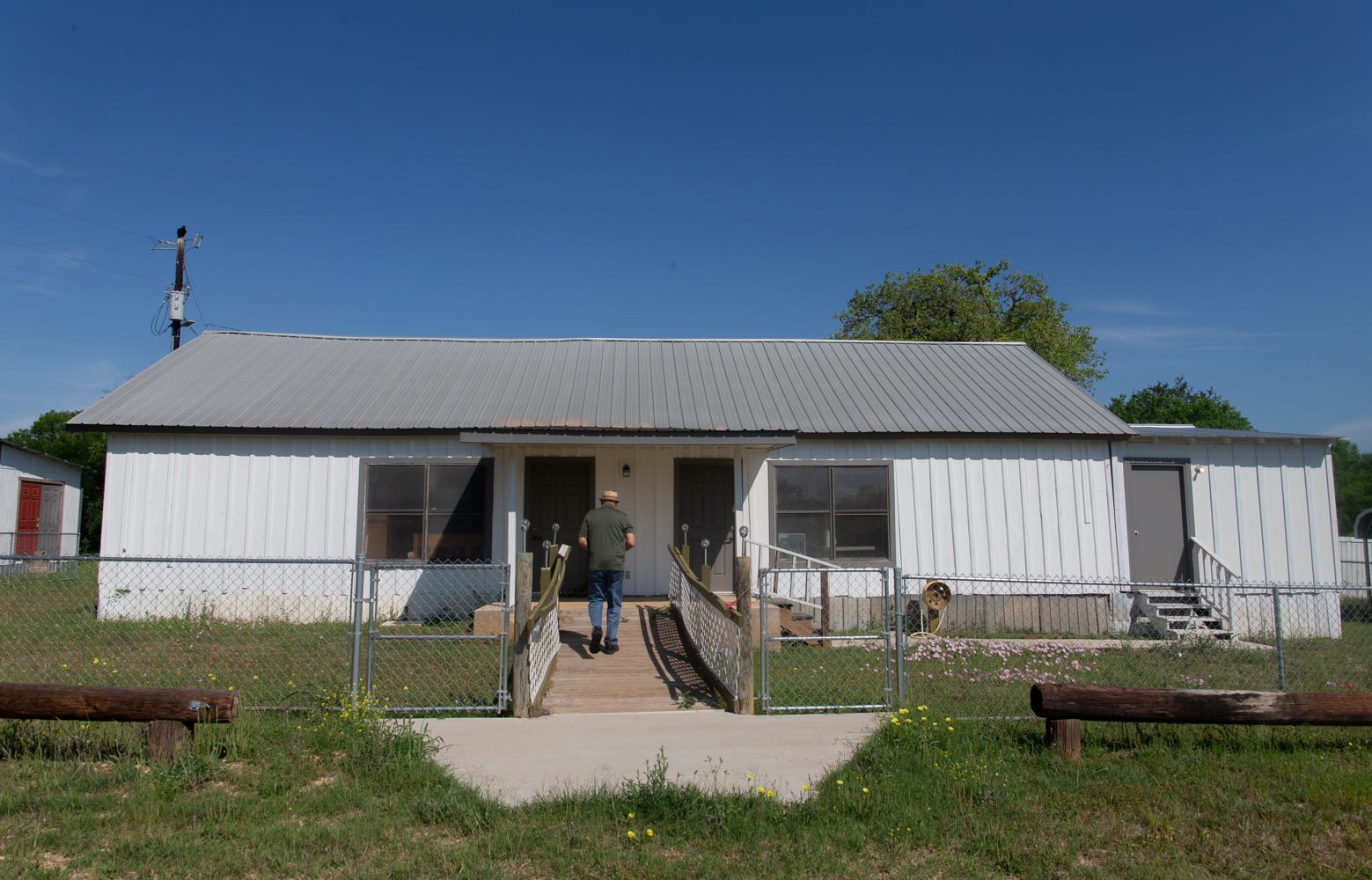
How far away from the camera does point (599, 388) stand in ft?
46.6

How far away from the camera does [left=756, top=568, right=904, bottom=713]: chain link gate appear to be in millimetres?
6965

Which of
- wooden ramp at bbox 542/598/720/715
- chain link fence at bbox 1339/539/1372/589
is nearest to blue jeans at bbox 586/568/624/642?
wooden ramp at bbox 542/598/720/715

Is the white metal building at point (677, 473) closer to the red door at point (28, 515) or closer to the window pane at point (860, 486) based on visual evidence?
the window pane at point (860, 486)

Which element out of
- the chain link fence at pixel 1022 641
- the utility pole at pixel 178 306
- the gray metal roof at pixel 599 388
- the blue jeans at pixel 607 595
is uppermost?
the utility pole at pixel 178 306

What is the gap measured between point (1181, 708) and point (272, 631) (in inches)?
380

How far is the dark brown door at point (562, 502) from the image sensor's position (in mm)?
12938

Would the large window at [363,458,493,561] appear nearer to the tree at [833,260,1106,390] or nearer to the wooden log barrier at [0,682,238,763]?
the wooden log barrier at [0,682,238,763]

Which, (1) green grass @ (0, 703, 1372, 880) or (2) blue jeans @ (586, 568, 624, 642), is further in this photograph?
(2) blue jeans @ (586, 568, 624, 642)

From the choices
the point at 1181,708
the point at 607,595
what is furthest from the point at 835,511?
the point at 1181,708

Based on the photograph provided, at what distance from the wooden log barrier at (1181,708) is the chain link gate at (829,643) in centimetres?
128

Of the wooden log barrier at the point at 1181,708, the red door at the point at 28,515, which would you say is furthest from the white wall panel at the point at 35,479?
the wooden log barrier at the point at 1181,708

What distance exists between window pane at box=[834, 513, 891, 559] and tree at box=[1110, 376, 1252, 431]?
103ft

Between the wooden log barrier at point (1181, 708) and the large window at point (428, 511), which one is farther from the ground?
the large window at point (428, 511)

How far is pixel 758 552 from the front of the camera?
12547 millimetres
